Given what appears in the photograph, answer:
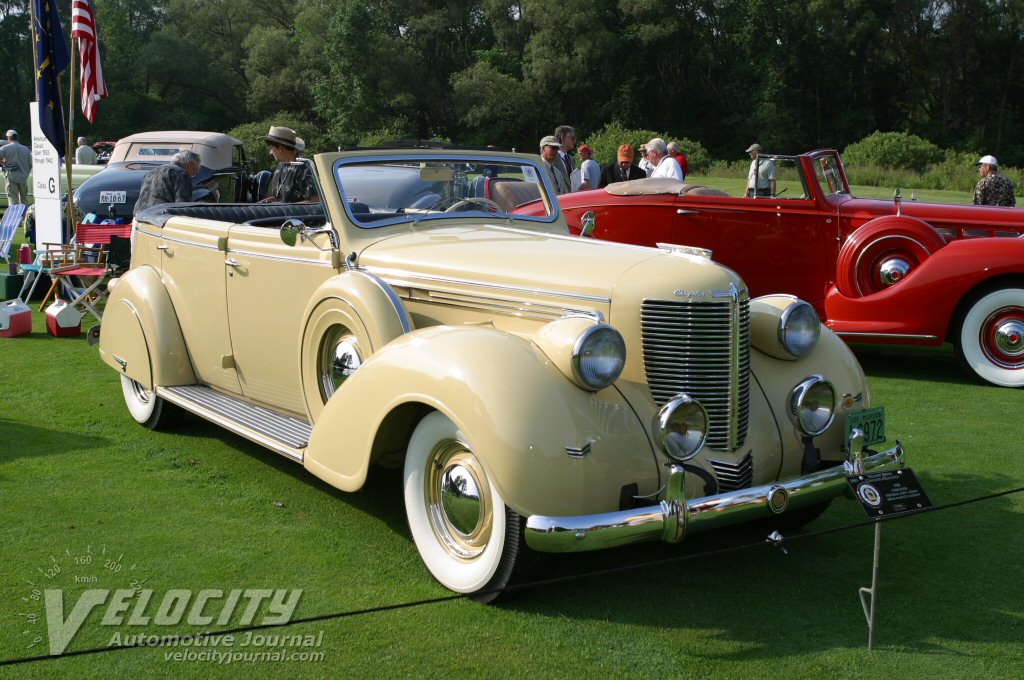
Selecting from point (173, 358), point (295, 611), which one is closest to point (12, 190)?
point (173, 358)

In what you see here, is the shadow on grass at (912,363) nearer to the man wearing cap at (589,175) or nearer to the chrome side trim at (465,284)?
the man wearing cap at (589,175)

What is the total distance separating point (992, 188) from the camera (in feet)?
33.5

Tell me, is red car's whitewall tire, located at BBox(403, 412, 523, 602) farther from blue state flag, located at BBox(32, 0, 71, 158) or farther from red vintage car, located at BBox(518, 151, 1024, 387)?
blue state flag, located at BBox(32, 0, 71, 158)

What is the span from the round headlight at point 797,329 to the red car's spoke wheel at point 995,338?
386cm

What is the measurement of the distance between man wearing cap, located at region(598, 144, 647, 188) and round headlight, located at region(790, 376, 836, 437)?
24.4 feet

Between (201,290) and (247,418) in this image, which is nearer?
(247,418)

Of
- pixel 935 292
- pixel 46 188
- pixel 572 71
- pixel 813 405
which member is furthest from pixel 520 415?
pixel 572 71

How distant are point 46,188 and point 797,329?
9.59 meters

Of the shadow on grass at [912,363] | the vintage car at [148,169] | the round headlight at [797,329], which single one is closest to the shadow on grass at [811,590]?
the round headlight at [797,329]

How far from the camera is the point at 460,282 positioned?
13.5 feet

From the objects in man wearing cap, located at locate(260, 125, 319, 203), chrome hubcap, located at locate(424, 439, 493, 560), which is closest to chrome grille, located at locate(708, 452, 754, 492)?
chrome hubcap, located at locate(424, 439, 493, 560)

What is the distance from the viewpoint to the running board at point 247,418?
4.39 metres

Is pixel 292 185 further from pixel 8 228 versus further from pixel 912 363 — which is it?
pixel 8 228

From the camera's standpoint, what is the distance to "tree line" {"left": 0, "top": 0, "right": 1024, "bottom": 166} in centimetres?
4716
